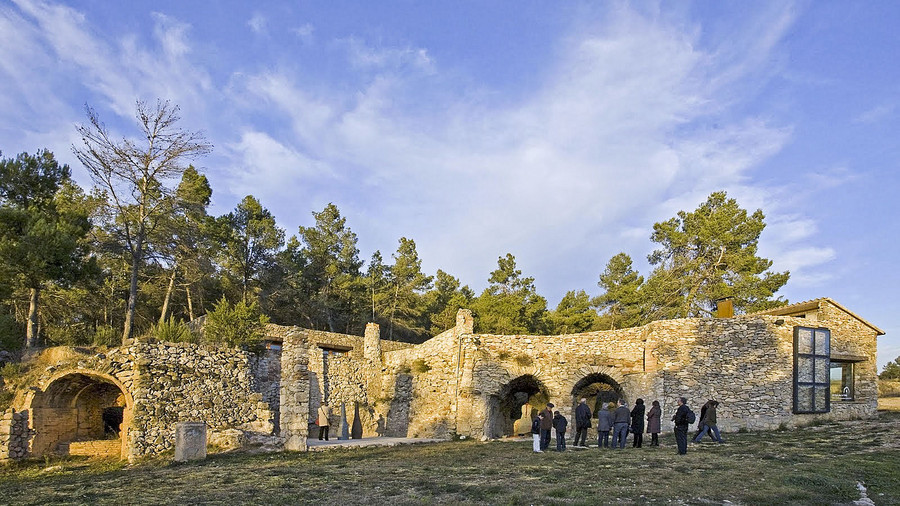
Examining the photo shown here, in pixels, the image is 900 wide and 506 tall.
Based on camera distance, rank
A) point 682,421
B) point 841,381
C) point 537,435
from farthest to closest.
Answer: point 841,381, point 537,435, point 682,421

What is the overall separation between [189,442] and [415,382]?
13341 mm

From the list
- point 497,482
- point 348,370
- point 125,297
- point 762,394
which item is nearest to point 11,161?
point 125,297

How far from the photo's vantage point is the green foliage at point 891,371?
136ft

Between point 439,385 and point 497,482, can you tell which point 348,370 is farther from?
point 497,482

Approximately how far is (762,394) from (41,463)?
23749 millimetres

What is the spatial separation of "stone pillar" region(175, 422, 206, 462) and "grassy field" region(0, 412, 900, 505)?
404 mm

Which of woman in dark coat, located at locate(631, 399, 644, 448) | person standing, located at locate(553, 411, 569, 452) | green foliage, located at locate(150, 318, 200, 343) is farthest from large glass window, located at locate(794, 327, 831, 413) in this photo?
green foliage, located at locate(150, 318, 200, 343)

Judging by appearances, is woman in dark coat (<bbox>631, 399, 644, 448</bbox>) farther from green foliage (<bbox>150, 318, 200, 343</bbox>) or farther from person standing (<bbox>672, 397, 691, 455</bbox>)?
green foliage (<bbox>150, 318, 200, 343</bbox>)

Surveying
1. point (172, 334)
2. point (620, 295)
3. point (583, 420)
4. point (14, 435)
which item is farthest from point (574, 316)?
point (14, 435)

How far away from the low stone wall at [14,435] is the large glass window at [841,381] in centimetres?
2747

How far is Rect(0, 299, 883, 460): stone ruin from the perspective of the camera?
17141 mm

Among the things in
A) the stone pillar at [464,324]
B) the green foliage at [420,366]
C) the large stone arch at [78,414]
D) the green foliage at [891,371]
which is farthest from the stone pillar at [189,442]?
the green foliage at [891,371]

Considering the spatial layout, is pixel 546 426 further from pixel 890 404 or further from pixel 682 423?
pixel 890 404

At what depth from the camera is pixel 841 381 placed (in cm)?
2175
